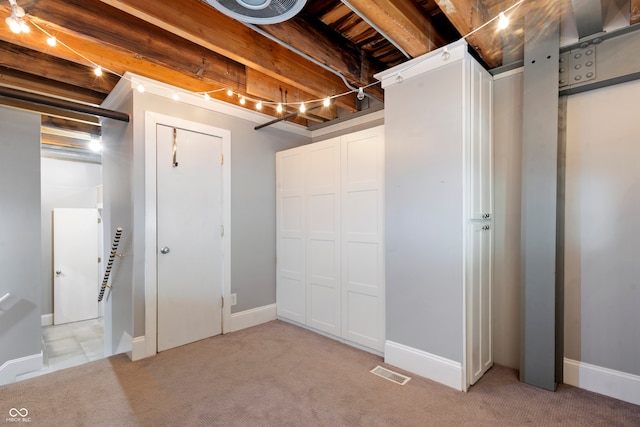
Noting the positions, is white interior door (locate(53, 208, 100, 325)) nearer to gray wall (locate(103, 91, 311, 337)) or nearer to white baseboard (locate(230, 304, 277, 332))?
gray wall (locate(103, 91, 311, 337))

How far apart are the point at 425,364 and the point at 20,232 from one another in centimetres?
386

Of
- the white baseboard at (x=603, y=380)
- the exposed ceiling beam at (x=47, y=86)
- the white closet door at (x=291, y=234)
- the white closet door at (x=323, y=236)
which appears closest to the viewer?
the white baseboard at (x=603, y=380)

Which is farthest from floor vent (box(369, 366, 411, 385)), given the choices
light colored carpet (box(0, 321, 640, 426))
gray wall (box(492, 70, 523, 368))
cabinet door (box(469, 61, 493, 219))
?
cabinet door (box(469, 61, 493, 219))

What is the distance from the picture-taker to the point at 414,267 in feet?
7.87

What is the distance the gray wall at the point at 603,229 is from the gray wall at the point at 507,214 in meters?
0.32

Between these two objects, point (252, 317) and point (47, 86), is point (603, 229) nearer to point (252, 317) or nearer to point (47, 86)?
point (252, 317)

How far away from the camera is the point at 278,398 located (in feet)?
6.82

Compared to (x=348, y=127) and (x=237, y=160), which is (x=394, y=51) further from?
(x=237, y=160)

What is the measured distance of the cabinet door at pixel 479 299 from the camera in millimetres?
2174

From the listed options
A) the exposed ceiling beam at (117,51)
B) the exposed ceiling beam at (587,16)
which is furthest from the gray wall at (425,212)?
the exposed ceiling beam at (117,51)

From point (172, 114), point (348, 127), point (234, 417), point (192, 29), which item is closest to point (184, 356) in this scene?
point (234, 417)

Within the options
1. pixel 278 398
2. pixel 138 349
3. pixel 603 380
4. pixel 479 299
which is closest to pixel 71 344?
pixel 138 349

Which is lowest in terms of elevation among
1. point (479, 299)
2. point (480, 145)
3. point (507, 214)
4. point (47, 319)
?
point (47, 319)

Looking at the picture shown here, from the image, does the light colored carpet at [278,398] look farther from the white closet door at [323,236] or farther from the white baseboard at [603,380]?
the white closet door at [323,236]
